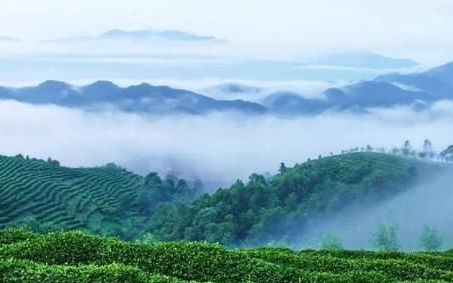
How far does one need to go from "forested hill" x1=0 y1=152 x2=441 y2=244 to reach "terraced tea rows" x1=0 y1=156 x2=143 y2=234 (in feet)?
0.40

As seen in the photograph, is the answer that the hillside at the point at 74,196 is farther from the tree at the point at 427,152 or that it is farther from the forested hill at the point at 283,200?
the tree at the point at 427,152

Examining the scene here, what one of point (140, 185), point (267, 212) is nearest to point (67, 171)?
point (140, 185)

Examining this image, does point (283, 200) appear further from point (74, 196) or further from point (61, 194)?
point (61, 194)

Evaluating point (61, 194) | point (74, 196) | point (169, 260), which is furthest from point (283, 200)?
point (169, 260)

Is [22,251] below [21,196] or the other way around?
the other way around

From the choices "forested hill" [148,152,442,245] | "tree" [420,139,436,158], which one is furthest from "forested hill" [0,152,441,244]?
"tree" [420,139,436,158]

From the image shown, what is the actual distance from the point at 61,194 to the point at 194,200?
1873 cm

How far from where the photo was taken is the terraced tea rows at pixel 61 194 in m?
87.8

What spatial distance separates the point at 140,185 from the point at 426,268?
103 meters

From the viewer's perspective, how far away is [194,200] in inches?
4195

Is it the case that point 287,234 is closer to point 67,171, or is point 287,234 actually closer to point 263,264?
point 67,171

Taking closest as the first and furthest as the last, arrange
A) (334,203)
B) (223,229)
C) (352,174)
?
1. (223,229)
2. (334,203)
3. (352,174)

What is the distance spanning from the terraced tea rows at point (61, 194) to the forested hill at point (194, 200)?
121mm

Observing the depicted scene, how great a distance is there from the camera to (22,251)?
17.2m
